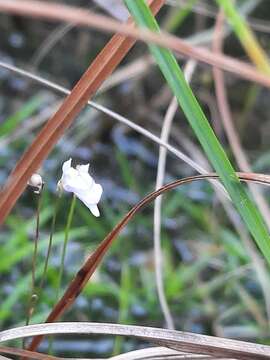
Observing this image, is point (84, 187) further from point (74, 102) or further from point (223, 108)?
point (223, 108)

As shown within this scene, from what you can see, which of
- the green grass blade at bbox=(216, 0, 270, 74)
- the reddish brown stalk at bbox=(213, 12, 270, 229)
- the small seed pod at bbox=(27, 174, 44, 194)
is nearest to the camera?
the green grass blade at bbox=(216, 0, 270, 74)

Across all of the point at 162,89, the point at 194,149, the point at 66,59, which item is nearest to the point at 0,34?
the point at 66,59

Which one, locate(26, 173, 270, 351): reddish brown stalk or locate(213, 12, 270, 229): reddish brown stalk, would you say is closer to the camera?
locate(26, 173, 270, 351): reddish brown stalk

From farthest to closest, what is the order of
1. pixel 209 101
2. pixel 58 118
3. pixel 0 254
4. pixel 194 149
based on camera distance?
pixel 209 101 → pixel 194 149 → pixel 0 254 → pixel 58 118

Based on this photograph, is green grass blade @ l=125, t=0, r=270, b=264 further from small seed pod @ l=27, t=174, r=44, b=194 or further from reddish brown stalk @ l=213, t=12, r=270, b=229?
reddish brown stalk @ l=213, t=12, r=270, b=229

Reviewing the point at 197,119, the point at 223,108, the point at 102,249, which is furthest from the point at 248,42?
the point at 223,108

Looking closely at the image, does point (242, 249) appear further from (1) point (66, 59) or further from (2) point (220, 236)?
(1) point (66, 59)

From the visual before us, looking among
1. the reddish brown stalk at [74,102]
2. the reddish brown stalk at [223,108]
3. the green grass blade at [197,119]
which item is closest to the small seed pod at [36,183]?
the reddish brown stalk at [74,102]

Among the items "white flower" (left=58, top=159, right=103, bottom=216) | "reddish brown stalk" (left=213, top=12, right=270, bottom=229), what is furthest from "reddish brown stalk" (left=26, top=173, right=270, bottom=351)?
"reddish brown stalk" (left=213, top=12, right=270, bottom=229)
